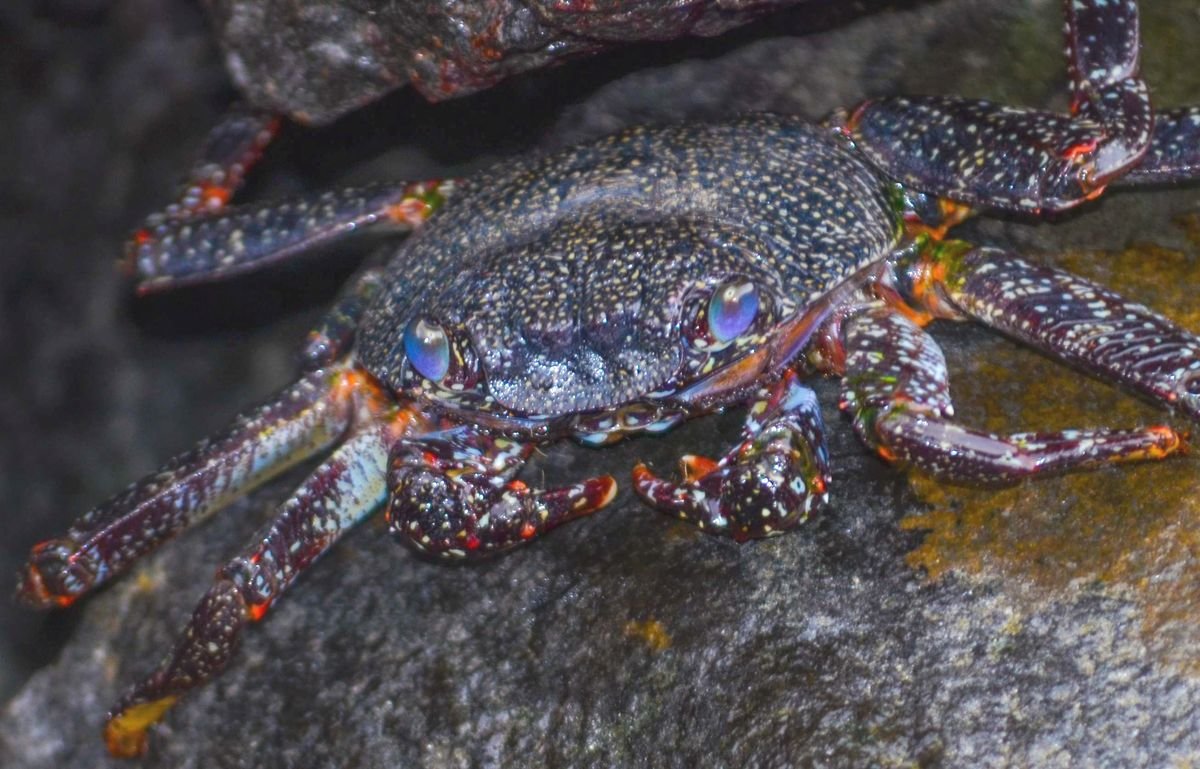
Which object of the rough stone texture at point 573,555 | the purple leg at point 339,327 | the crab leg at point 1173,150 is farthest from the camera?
the purple leg at point 339,327

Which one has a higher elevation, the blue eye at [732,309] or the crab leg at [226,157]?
the blue eye at [732,309]

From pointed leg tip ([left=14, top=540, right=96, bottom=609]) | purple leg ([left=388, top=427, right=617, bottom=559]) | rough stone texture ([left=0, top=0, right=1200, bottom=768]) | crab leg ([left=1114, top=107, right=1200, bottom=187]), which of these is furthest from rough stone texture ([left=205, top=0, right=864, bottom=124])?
pointed leg tip ([left=14, top=540, right=96, bottom=609])

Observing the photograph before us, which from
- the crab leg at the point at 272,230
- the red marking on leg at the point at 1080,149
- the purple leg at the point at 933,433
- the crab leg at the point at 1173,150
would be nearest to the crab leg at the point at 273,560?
the crab leg at the point at 272,230

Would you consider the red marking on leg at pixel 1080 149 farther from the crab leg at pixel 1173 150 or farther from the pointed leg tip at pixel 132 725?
the pointed leg tip at pixel 132 725

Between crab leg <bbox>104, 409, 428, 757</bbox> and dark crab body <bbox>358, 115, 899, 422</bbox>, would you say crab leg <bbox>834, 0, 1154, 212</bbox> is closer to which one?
dark crab body <bbox>358, 115, 899, 422</bbox>

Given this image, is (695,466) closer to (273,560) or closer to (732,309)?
(732,309)

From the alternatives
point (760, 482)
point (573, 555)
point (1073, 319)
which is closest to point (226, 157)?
point (573, 555)
